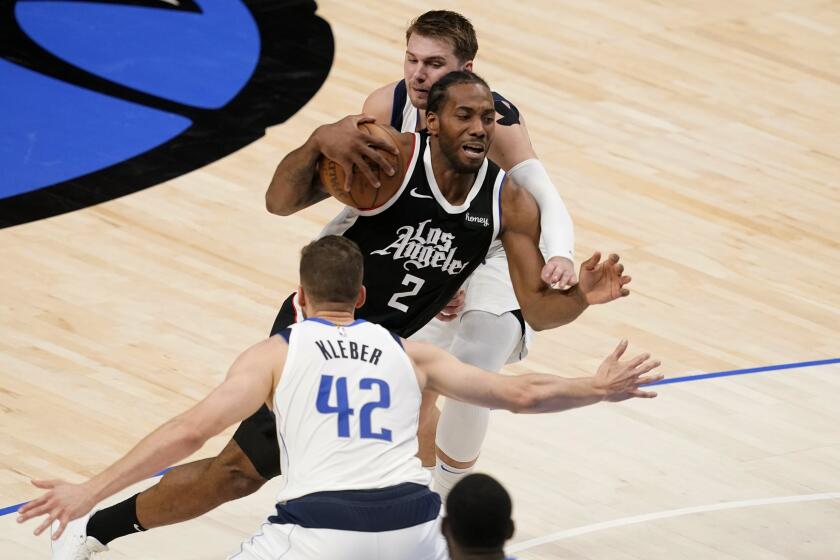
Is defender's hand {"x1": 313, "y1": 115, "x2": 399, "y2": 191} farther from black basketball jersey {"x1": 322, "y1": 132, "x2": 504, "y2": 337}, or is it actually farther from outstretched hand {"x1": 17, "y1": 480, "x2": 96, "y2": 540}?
outstretched hand {"x1": 17, "y1": 480, "x2": 96, "y2": 540}

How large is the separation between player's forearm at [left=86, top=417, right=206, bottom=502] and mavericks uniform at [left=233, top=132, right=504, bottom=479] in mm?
1110

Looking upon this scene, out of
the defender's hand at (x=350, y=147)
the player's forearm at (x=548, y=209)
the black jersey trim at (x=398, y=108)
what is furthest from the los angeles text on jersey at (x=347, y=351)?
the black jersey trim at (x=398, y=108)

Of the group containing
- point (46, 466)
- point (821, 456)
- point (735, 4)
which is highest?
point (735, 4)

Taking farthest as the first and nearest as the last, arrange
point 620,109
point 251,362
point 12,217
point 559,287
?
point 620,109 → point 12,217 → point 559,287 → point 251,362

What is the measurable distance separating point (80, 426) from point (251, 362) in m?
2.88

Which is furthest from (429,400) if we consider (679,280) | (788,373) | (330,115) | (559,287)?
(330,115)

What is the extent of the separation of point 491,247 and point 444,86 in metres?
0.82

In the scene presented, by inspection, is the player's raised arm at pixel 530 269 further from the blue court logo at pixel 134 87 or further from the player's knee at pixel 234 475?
the blue court logo at pixel 134 87

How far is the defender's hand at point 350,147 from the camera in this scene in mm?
5656

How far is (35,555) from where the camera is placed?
6.36 metres

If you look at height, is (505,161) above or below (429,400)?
above

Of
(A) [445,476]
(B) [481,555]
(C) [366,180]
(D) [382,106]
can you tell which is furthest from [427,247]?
(B) [481,555]

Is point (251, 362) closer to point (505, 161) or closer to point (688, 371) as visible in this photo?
point (505, 161)

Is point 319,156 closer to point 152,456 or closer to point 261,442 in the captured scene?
point 261,442
